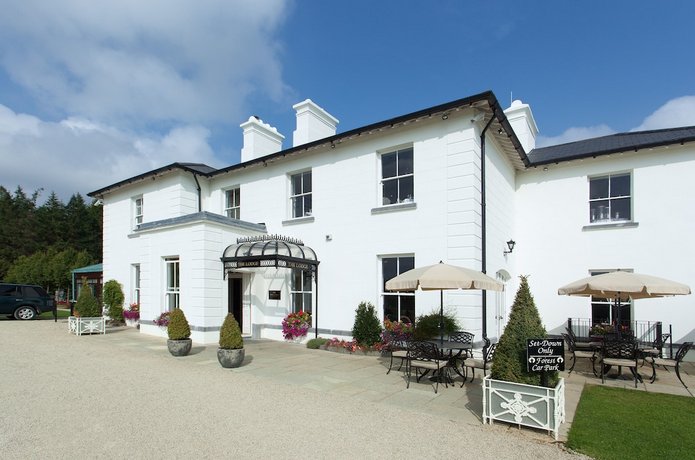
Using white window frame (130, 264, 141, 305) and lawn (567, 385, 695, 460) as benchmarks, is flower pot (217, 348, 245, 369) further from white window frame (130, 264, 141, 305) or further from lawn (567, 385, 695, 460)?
white window frame (130, 264, 141, 305)

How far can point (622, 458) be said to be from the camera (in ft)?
14.9

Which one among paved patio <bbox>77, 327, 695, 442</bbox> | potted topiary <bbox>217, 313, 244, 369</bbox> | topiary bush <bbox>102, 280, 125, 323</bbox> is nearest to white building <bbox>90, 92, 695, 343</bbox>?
paved patio <bbox>77, 327, 695, 442</bbox>

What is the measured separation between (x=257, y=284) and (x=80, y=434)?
9.40 metres

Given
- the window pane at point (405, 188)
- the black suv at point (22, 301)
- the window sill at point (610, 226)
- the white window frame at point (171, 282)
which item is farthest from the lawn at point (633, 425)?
the black suv at point (22, 301)

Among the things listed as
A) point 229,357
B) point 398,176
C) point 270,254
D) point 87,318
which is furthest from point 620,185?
point 87,318

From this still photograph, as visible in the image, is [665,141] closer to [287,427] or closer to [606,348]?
[606,348]

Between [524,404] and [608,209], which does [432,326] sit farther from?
[608,209]

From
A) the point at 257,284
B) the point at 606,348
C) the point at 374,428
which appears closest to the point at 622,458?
the point at 374,428

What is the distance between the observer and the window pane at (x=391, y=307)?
11414mm

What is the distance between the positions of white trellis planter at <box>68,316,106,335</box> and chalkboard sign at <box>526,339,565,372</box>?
51.1ft

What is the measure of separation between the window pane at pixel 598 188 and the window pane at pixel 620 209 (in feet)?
1.26

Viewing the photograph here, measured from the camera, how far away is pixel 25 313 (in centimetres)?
2078

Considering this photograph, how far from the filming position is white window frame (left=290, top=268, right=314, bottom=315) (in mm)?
13320

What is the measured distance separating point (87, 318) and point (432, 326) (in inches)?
515
